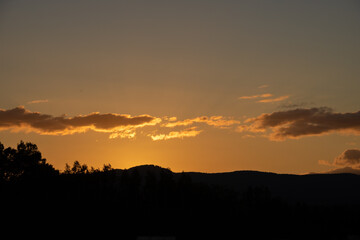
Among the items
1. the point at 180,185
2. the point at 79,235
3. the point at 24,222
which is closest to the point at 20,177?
the point at 24,222

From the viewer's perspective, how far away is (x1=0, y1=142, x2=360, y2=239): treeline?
5256 inches

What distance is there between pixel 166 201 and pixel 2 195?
5575 centimetres

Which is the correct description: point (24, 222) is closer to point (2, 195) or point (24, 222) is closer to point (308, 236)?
point (2, 195)

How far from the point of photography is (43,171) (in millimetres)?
151000

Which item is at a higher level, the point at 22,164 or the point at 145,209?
the point at 22,164

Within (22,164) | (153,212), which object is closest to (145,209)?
(153,212)

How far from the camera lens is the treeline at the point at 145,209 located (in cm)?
13350

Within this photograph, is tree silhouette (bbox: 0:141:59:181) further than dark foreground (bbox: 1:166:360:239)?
Yes

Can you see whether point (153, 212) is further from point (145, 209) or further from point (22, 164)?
point (22, 164)

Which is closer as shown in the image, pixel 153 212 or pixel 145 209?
pixel 153 212

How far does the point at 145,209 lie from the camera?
157m

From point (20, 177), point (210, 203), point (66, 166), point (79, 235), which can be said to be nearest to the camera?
point (79, 235)

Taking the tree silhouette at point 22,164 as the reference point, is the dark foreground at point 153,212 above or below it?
below

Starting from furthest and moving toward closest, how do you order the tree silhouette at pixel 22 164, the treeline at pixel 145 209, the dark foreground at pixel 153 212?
the tree silhouette at pixel 22 164
the treeline at pixel 145 209
the dark foreground at pixel 153 212
